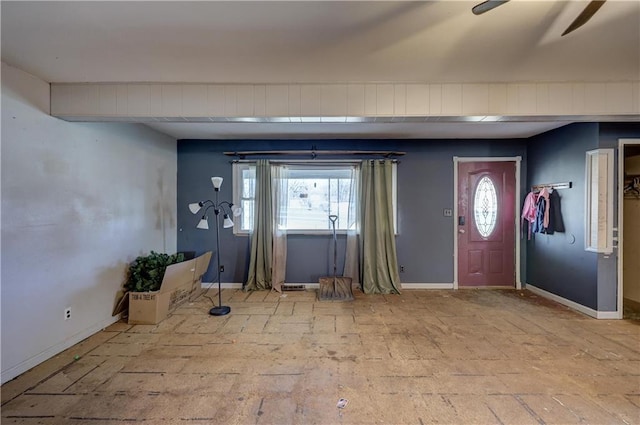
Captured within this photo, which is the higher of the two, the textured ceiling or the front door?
the textured ceiling

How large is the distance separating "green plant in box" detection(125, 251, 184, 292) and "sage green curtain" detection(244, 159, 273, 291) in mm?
1330

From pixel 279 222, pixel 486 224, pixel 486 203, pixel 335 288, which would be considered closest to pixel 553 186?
pixel 486 203

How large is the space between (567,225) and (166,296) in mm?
5109

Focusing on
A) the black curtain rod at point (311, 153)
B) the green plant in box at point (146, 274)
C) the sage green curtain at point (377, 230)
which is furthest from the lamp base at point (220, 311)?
the black curtain rod at point (311, 153)

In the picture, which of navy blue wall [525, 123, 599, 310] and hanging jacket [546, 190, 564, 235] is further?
hanging jacket [546, 190, 564, 235]

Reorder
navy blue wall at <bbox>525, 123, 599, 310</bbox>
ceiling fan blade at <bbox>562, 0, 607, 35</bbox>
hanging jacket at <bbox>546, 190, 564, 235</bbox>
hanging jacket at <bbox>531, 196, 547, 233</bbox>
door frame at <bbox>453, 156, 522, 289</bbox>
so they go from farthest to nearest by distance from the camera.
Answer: door frame at <bbox>453, 156, 522, 289</bbox>, hanging jacket at <bbox>531, 196, 547, 233</bbox>, hanging jacket at <bbox>546, 190, 564, 235</bbox>, navy blue wall at <bbox>525, 123, 599, 310</bbox>, ceiling fan blade at <bbox>562, 0, 607, 35</bbox>

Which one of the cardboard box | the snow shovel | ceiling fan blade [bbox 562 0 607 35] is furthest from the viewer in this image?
the snow shovel

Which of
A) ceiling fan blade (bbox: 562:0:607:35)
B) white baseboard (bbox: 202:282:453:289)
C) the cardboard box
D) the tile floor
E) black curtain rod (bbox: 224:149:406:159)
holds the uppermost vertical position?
ceiling fan blade (bbox: 562:0:607:35)

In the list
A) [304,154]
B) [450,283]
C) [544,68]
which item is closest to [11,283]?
[304,154]

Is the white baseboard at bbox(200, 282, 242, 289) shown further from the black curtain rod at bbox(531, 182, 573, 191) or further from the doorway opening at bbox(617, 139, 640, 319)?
the doorway opening at bbox(617, 139, 640, 319)

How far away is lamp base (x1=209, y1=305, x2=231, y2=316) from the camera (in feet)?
11.7

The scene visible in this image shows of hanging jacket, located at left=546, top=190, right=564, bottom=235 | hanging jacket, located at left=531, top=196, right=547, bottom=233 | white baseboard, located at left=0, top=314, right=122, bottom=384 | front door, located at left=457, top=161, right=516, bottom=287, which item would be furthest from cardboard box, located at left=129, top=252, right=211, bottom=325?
hanging jacket, located at left=546, top=190, right=564, bottom=235

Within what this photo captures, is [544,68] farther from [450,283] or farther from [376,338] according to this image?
[450,283]

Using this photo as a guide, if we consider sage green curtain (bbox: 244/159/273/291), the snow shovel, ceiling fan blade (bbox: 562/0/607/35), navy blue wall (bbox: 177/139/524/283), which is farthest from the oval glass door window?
ceiling fan blade (bbox: 562/0/607/35)
